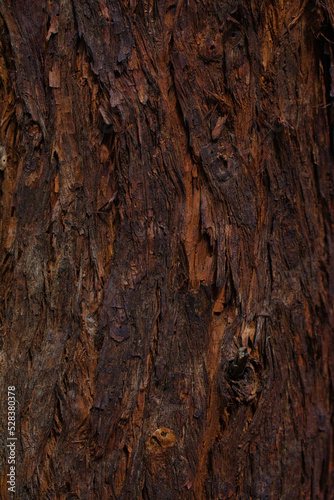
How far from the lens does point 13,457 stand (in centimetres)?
124

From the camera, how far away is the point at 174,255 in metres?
1.23

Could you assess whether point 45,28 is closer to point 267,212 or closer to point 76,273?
point 76,273

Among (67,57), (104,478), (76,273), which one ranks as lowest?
(104,478)

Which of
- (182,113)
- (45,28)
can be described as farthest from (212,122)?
(45,28)

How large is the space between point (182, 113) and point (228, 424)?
39.9 inches

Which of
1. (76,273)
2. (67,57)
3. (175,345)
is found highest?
(67,57)

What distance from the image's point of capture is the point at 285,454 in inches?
48.3

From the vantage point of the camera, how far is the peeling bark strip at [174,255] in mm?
1196

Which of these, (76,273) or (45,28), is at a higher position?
(45,28)

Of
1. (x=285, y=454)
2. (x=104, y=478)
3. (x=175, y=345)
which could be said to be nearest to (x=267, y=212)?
(x=175, y=345)

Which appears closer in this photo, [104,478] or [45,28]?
[104,478]

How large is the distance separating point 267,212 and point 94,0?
90cm

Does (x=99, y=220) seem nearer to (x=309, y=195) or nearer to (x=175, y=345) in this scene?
(x=175, y=345)

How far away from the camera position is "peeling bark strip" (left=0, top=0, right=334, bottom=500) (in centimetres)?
120
